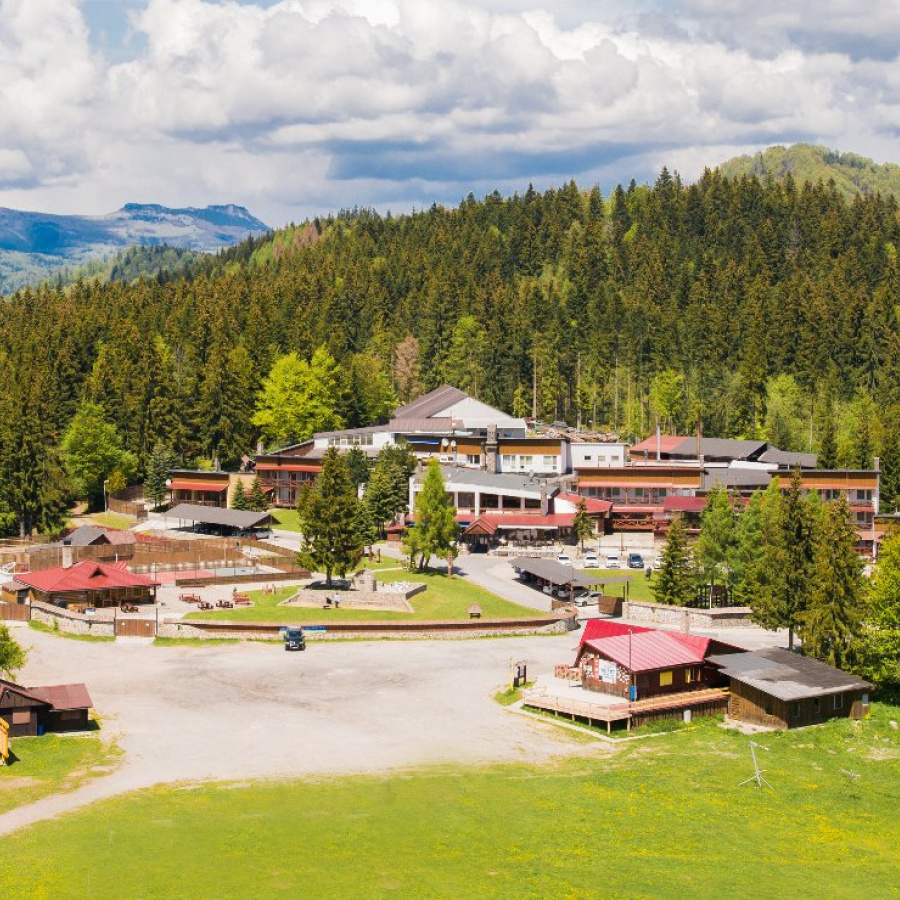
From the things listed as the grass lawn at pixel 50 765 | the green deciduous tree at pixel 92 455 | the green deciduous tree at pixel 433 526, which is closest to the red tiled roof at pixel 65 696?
the grass lawn at pixel 50 765

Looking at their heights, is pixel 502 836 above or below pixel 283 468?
below

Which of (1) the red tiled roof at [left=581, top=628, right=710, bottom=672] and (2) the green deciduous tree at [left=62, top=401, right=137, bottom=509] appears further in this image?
(2) the green deciduous tree at [left=62, top=401, right=137, bottom=509]

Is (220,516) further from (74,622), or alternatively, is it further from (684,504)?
(684,504)

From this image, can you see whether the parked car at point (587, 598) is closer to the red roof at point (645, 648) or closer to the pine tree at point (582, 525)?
the pine tree at point (582, 525)

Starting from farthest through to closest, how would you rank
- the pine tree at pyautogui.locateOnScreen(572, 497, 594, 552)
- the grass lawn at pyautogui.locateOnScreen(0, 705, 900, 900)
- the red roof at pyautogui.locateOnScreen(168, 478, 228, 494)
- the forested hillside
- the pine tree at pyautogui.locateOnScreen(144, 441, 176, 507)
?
1. the forested hillside
2. the pine tree at pyautogui.locateOnScreen(144, 441, 176, 507)
3. the red roof at pyautogui.locateOnScreen(168, 478, 228, 494)
4. the pine tree at pyautogui.locateOnScreen(572, 497, 594, 552)
5. the grass lawn at pyautogui.locateOnScreen(0, 705, 900, 900)

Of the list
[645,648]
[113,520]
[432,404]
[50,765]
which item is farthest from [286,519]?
[50,765]

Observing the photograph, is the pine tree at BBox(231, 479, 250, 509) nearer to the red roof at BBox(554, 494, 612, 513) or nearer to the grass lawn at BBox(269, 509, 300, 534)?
the grass lawn at BBox(269, 509, 300, 534)

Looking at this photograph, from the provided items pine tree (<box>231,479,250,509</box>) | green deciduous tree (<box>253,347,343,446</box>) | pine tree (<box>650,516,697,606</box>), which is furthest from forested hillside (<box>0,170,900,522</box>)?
pine tree (<box>650,516,697,606</box>)
